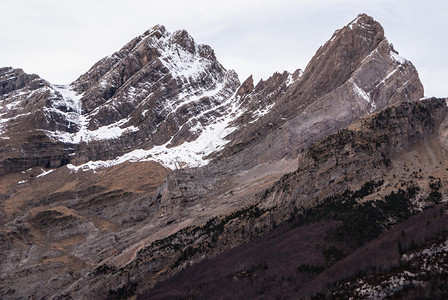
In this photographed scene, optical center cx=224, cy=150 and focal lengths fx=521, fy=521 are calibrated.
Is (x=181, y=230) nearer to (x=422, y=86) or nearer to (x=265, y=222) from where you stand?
(x=265, y=222)

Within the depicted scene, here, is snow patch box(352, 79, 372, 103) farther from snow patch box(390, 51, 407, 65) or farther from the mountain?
snow patch box(390, 51, 407, 65)

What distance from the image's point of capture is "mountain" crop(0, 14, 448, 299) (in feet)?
297

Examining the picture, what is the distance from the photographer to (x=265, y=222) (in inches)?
4345

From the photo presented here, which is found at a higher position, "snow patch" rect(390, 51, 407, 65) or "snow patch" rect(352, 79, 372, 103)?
"snow patch" rect(390, 51, 407, 65)

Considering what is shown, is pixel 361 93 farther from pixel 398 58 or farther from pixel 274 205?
pixel 274 205

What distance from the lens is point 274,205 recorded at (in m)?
115

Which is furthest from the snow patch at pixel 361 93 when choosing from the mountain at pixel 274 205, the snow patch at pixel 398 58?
the snow patch at pixel 398 58

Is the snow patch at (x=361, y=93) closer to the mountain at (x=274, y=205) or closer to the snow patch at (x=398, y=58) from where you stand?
the mountain at (x=274, y=205)

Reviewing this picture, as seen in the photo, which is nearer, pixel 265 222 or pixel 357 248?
pixel 357 248

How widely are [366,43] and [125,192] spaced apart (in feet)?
310

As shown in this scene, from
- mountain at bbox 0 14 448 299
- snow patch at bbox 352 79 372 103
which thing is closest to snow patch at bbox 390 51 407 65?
mountain at bbox 0 14 448 299

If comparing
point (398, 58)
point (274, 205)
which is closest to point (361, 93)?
point (398, 58)

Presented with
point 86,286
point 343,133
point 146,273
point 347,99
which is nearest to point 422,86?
point 347,99

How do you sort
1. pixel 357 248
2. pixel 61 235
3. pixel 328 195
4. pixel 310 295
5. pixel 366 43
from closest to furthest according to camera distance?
pixel 310 295, pixel 357 248, pixel 328 195, pixel 61 235, pixel 366 43
